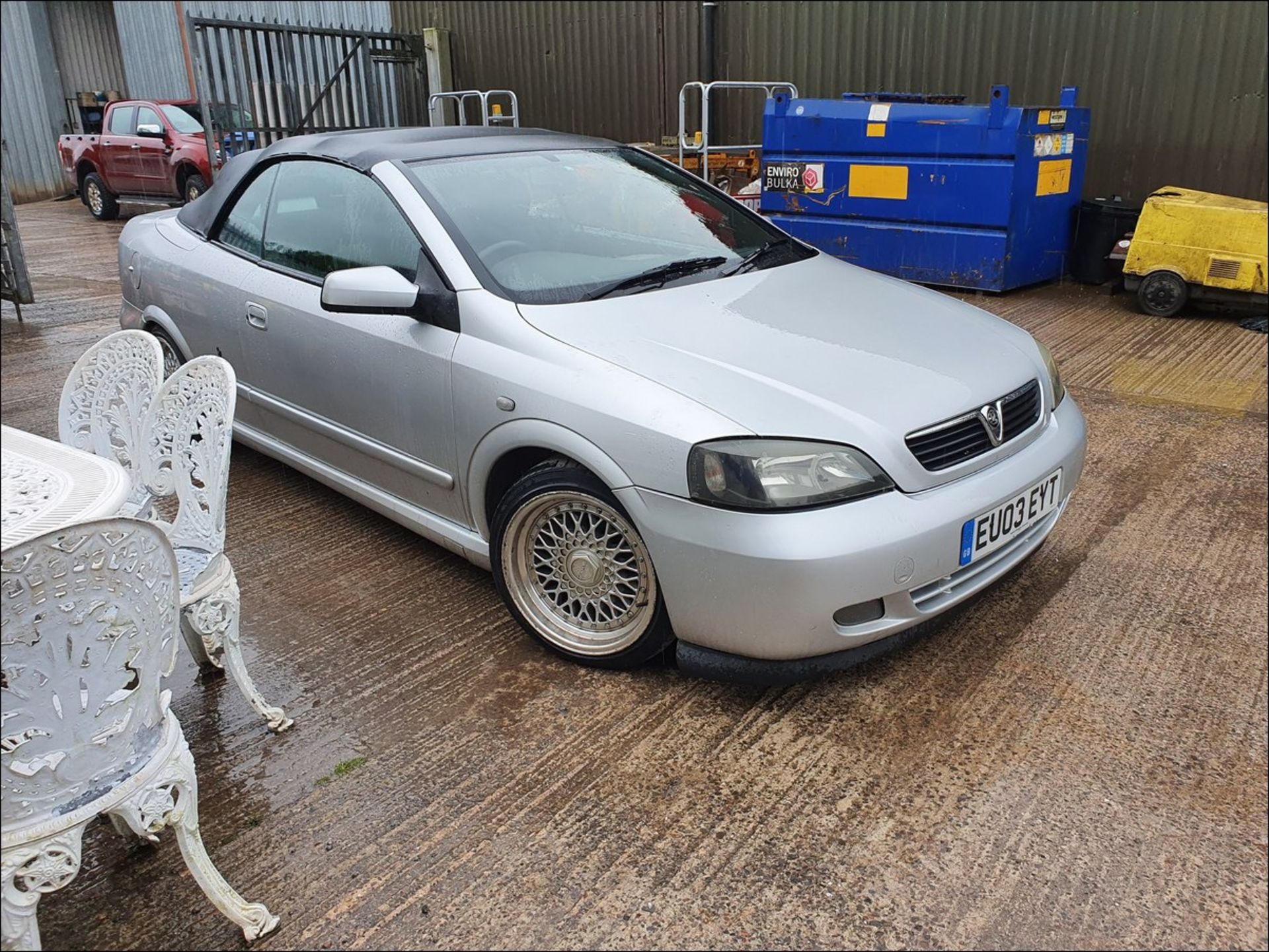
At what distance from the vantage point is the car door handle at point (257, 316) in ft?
12.4

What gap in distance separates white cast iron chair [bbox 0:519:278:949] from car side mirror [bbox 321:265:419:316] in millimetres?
1362

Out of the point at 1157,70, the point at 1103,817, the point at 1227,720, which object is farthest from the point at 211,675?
the point at 1157,70

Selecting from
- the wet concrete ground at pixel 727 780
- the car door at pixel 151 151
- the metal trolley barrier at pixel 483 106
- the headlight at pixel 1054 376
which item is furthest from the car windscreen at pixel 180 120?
the headlight at pixel 1054 376

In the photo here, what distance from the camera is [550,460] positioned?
2867mm

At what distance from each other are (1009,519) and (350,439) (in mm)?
2193

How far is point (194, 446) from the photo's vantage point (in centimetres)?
247

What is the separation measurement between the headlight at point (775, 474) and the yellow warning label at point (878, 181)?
19.5ft

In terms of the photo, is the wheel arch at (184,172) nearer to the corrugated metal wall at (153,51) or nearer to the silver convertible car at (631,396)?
the corrugated metal wall at (153,51)

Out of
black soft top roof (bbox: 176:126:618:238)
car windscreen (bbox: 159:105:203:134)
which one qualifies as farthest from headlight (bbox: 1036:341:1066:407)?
car windscreen (bbox: 159:105:203:134)

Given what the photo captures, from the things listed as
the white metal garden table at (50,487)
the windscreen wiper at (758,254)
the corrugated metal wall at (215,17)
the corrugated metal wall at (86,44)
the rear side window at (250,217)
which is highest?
the corrugated metal wall at (215,17)

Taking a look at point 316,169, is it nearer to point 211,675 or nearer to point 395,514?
point 395,514

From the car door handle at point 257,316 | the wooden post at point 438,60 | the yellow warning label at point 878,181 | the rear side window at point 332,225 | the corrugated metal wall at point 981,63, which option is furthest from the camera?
the wooden post at point 438,60

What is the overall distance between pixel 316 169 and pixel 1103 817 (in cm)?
333

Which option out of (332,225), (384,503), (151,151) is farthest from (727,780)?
(151,151)
